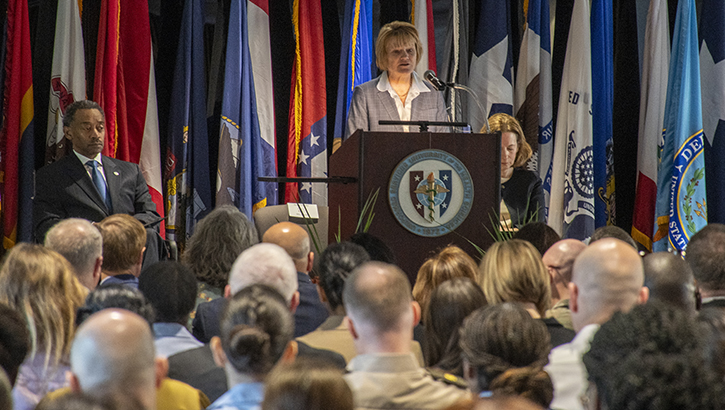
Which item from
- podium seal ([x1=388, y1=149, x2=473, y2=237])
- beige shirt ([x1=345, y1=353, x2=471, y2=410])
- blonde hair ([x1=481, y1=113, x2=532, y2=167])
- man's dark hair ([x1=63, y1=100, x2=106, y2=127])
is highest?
man's dark hair ([x1=63, y1=100, x2=106, y2=127])

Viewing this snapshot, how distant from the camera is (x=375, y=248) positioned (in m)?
3.31

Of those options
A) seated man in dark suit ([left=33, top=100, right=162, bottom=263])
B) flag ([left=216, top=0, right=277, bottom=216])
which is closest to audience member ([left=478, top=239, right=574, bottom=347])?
seated man in dark suit ([left=33, top=100, right=162, bottom=263])

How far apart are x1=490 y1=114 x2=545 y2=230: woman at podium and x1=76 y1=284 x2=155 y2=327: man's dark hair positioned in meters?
3.08

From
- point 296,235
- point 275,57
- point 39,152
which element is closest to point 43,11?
point 39,152

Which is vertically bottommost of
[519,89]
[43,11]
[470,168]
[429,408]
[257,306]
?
[429,408]

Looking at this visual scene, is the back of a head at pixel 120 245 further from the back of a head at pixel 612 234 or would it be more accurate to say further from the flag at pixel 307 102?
the flag at pixel 307 102

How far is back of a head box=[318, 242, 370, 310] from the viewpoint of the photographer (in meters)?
2.79

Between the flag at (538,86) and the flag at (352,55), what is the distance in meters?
1.23

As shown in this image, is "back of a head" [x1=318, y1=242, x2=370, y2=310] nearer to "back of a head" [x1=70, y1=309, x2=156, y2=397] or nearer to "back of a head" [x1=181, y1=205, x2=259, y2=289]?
"back of a head" [x1=181, y1=205, x2=259, y2=289]

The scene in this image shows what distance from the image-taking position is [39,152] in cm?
564

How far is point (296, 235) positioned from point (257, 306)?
55.9 inches

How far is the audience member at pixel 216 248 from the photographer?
343 centimetres

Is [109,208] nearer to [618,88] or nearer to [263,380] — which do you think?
[263,380]

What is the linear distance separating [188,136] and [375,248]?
3076mm
